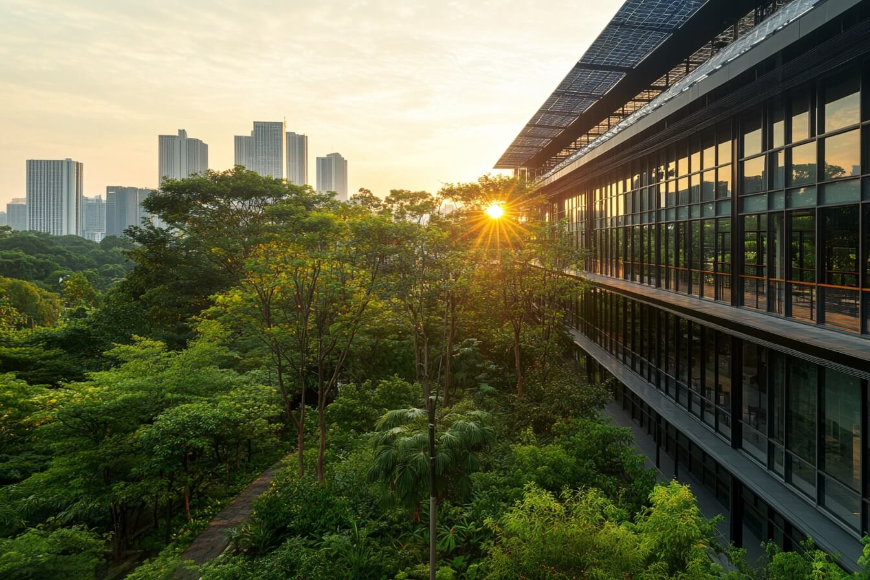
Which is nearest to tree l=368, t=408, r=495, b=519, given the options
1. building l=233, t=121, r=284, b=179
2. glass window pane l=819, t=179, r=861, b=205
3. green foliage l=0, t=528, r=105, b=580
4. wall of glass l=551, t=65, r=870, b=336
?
green foliage l=0, t=528, r=105, b=580

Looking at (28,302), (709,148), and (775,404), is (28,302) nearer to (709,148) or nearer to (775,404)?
(709,148)

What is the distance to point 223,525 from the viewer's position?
49.9 ft

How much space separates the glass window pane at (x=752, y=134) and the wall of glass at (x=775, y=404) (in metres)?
5.36

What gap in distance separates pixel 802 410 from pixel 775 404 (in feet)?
3.67

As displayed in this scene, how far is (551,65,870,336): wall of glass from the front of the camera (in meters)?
10.5

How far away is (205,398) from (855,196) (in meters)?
17.9

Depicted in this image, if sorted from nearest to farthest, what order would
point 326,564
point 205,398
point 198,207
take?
point 326,564 → point 205,398 → point 198,207

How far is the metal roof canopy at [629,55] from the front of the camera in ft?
62.0

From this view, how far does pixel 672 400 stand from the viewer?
1803 cm

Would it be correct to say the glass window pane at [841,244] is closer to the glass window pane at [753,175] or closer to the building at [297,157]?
the glass window pane at [753,175]

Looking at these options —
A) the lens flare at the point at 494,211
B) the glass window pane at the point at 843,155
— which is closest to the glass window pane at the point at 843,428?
the glass window pane at the point at 843,155

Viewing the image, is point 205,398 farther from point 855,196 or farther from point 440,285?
point 855,196

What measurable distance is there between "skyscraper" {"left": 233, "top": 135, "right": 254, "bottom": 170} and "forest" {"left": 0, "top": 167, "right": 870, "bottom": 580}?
11758 cm

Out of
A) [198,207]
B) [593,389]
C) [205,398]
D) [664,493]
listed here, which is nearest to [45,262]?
[198,207]
